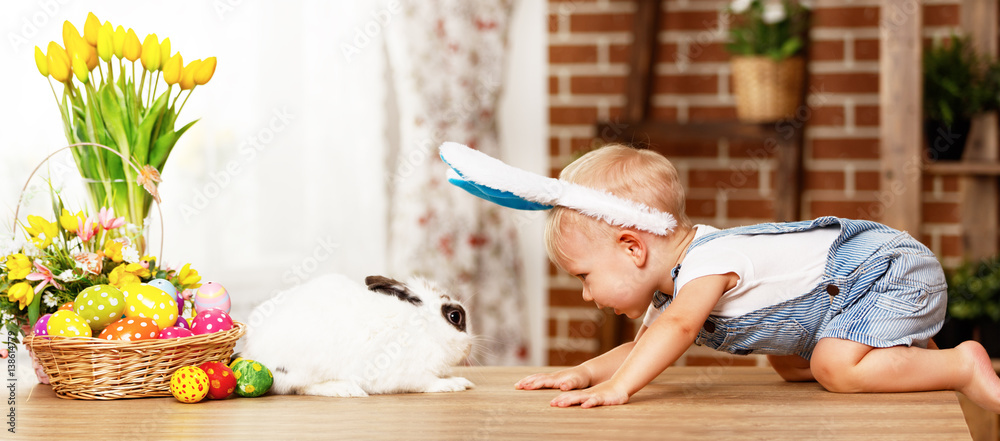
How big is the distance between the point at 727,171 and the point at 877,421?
158 centimetres

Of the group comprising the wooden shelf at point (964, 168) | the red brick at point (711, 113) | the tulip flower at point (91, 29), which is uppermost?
the tulip flower at point (91, 29)

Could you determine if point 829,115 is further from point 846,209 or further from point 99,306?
point 99,306

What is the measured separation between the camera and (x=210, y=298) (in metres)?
1.21

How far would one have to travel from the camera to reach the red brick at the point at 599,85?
102 inches

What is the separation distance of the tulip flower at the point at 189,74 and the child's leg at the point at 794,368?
3.27 ft

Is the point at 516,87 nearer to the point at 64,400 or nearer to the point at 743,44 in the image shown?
the point at 743,44

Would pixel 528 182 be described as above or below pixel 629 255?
above

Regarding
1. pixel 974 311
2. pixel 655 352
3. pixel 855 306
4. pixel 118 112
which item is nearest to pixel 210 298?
pixel 118 112

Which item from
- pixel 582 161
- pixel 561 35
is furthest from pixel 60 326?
pixel 561 35

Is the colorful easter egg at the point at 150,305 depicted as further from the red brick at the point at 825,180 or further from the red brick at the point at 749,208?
the red brick at the point at 825,180

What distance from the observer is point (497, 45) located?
2492 millimetres

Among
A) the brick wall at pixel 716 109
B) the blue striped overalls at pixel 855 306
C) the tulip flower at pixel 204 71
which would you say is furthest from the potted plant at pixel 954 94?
the tulip flower at pixel 204 71

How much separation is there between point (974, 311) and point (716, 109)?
90 cm

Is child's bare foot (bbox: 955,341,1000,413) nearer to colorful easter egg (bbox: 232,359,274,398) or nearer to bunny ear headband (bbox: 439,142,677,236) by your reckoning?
bunny ear headband (bbox: 439,142,677,236)
